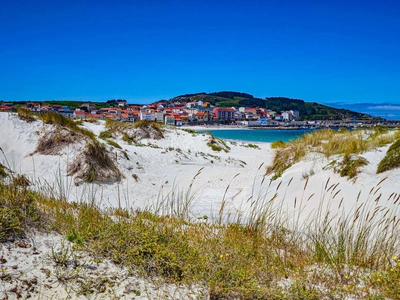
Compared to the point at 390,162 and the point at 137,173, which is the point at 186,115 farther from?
the point at 390,162

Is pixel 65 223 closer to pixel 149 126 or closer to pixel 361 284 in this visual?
pixel 361 284

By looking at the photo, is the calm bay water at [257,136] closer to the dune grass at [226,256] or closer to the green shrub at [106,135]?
the green shrub at [106,135]

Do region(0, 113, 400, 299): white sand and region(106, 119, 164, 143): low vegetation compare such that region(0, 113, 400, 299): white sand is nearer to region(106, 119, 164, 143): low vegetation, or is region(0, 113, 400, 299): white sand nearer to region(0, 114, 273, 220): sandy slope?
region(0, 114, 273, 220): sandy slope

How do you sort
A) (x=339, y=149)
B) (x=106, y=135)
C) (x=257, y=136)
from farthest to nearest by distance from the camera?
1. (x=257, y=136)
2. (x=106, y=135)
3. (x=339, y=149)

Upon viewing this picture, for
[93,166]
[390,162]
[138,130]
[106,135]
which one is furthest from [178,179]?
[138,130]

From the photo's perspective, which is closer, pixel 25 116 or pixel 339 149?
pixel 339 149

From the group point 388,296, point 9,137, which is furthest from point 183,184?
point 388,296

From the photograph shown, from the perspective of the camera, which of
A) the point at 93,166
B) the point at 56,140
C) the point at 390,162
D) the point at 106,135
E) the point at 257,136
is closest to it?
the point at 390,162

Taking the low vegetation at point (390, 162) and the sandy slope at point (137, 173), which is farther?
the sandy slope at point (137, 173)

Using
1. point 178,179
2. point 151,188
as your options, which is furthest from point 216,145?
point 151,188

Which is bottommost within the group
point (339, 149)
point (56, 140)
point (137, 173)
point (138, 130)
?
point (137, 173)

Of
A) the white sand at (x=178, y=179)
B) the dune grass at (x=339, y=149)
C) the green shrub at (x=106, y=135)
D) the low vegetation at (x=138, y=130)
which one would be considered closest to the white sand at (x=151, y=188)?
the white sand at (x=178, y=179)

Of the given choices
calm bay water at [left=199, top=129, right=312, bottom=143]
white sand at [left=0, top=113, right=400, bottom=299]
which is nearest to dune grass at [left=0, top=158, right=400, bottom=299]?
white sand at [left=0, top=113, right=400, bottom=299]

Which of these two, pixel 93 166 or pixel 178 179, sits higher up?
pixel 93 166
